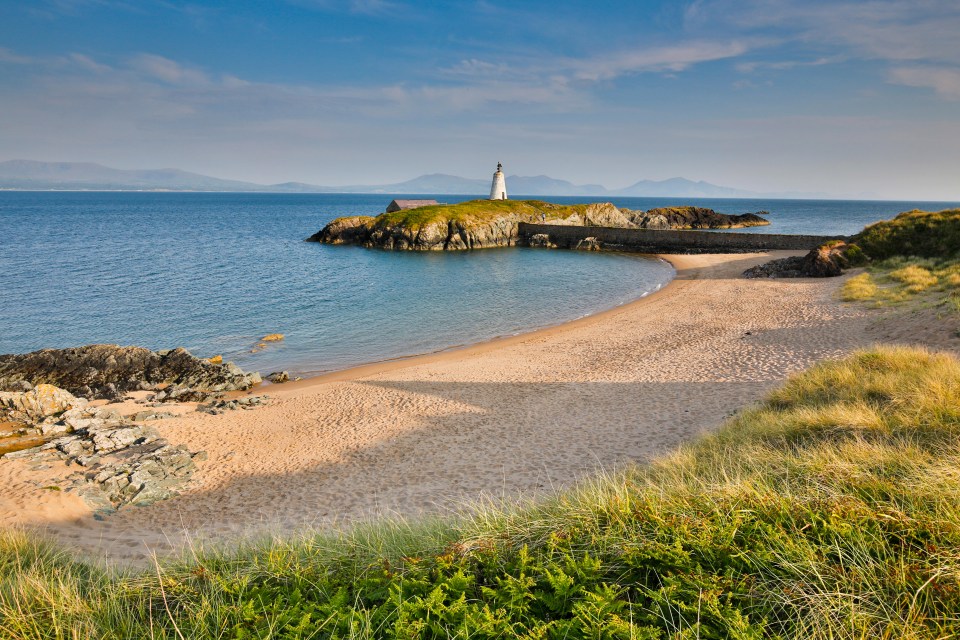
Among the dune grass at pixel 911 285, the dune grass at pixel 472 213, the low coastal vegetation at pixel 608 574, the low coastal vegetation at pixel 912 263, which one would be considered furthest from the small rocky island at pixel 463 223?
the low coastal vegetation at pixel 608 574

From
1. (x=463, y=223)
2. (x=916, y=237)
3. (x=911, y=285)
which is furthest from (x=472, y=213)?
(x=911, y=285)

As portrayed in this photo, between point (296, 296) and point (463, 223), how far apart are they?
113 feet

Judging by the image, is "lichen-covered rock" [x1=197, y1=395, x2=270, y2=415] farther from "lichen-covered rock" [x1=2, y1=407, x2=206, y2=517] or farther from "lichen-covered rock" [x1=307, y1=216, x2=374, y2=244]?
"lichen-covered rock" [x1=307, y1=216, x2=374, y2=244]

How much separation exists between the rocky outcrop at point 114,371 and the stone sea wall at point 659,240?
5075cm

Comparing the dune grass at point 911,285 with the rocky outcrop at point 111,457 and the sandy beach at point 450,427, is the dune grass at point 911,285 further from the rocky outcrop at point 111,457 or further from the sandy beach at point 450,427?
the rocky outcrop at point 111,457

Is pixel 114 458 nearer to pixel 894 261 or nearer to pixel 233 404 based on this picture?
pixel 233 404

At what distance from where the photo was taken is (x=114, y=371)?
1756 centimetres

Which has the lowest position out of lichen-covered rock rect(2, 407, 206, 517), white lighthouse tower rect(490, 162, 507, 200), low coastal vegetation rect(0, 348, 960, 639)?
lichen-covered rock rect(2, 407, 206, 517)

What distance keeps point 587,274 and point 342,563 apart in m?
40.6

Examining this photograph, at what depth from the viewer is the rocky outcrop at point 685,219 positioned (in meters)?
81.7

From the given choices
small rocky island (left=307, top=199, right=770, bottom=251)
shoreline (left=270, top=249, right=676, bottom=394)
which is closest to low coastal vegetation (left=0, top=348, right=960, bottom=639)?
shoreline (left=270, top=249, right=676, bottom=394)

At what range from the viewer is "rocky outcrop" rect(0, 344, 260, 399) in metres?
16.7

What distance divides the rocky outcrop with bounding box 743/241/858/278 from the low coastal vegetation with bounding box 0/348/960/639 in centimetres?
3112

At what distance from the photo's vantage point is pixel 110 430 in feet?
40.1
